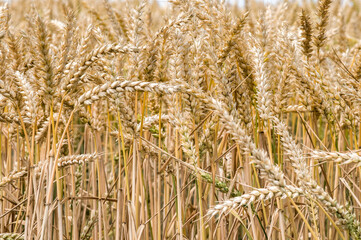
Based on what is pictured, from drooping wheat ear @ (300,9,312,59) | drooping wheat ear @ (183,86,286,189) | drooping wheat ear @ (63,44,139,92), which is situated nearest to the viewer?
drooping wheat ear @ (183,86,286,189)

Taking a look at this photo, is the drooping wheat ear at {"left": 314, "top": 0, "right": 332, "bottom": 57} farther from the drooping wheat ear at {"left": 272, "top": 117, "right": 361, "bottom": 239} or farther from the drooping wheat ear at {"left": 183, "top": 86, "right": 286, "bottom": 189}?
the drooping wheat ear at {"left": 183, "top": 86, "right": 286, "bottom": 189}

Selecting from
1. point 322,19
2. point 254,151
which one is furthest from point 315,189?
point 322,19

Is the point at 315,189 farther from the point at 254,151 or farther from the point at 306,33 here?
the point at 306,33

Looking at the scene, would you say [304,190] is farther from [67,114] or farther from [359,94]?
[67,114]

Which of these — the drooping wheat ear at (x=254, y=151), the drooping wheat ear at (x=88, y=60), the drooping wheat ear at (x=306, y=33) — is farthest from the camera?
the drooping wheat ear at (x=306, y=33)

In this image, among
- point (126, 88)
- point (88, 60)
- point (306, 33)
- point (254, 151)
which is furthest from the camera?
point (306, 33)

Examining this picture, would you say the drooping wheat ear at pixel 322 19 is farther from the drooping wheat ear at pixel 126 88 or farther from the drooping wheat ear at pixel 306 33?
the drooping wheat ear at pixel 126 88

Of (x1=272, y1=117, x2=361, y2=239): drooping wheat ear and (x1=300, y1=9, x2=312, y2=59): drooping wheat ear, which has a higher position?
(x1=300, y1=9, x2=312, y2=59): drooping wheat ear

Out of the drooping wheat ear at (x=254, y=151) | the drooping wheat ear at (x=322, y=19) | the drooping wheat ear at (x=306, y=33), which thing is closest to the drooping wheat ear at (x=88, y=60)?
the drooping wheat ear at (x=254, y=151)

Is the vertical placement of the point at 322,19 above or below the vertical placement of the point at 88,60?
above

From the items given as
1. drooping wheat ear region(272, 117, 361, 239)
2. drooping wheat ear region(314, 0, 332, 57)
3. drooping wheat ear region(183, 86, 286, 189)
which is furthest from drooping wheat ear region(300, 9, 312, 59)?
drooping wheat ear region(183, 86, 286, 189)

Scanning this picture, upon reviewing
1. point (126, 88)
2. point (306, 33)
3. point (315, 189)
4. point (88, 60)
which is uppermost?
point (306, 33)

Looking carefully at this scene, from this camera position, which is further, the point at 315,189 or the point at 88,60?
the point at 88,60

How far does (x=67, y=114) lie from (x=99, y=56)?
1.44ft
